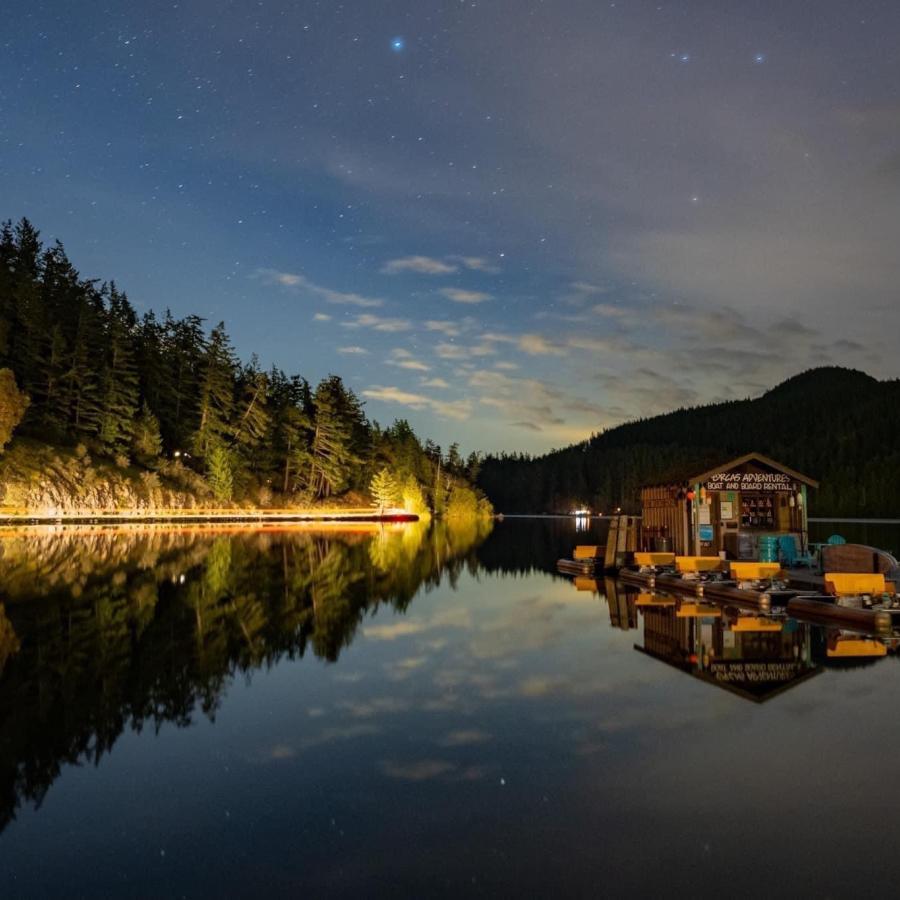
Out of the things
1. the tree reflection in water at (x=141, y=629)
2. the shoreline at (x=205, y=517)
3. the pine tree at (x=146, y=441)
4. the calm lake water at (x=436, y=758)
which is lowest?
the calm lake water at (x=436, y=758)

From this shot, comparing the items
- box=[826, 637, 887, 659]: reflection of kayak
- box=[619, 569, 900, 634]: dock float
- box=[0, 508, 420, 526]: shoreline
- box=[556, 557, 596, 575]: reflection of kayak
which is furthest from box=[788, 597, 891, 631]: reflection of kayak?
box=[0, 508, 420, 526]: shoreline

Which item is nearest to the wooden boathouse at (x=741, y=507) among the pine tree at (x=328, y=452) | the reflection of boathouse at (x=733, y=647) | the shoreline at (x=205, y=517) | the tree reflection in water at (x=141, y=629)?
the reflection of boathouse at (x=733, y=647)

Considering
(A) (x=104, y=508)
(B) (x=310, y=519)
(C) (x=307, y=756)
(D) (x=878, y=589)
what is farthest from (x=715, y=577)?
(B) (x=310, y=519)

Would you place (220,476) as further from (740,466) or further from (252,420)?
(740,466)

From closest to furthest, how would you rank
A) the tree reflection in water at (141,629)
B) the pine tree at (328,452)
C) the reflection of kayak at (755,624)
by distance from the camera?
the tree reflection in water at (141,629)
the reflection of kayak at (755,624)
the pine tree at (328,452)

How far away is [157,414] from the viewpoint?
4139 inches

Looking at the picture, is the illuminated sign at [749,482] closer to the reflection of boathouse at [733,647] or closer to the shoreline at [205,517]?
the reflection of boathouse at [733,647]

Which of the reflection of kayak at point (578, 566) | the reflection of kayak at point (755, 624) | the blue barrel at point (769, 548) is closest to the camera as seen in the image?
the reflection of kayak at point (755, 624)

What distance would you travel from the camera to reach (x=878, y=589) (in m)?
21.8

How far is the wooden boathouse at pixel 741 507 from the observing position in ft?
111

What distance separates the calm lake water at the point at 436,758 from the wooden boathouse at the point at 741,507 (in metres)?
13.4

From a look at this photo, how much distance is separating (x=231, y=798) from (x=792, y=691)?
987cm

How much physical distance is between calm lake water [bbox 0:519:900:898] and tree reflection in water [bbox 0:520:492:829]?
0.09 m

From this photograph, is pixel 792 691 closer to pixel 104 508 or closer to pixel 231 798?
pixel 231 798
